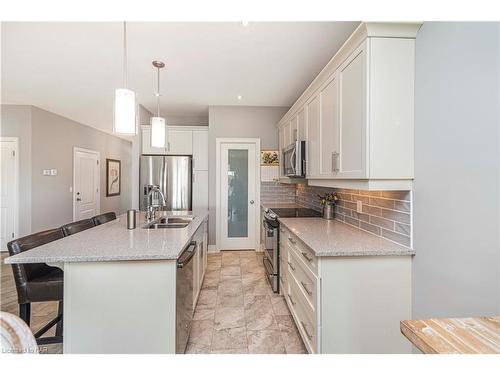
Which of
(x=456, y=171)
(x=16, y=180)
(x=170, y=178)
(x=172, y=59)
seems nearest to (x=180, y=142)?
(x=170, y=178)

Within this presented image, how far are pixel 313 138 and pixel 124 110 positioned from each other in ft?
5.63

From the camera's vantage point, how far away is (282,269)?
2.68 m

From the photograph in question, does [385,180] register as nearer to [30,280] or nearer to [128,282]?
[128,282]

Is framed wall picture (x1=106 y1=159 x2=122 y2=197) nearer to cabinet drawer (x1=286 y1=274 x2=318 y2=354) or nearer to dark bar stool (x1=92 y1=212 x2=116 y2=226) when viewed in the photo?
dark bar stool (x1=92 y1=212 x2=116 y2=226)

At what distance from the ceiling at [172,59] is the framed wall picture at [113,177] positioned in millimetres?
2958

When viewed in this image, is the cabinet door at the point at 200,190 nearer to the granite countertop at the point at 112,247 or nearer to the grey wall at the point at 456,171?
the granite countertop at the point at 112,247

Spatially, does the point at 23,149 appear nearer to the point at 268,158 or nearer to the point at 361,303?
the point at 268,158

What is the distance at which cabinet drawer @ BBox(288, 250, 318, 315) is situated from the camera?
162 centimetres

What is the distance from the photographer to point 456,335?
72 cm

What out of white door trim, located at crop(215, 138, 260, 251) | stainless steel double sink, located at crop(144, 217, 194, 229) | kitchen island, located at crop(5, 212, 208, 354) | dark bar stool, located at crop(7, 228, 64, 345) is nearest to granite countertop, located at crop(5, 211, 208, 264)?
kitchen island, located at crop(5, 212, 208, 354)

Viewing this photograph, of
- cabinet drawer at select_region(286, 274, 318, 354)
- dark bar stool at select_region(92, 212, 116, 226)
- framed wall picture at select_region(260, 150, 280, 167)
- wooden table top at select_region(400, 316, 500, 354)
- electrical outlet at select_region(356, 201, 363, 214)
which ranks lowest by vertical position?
cabinet drawer at select_region(286, 274, 318, 354)

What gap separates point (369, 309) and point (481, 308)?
559 mm

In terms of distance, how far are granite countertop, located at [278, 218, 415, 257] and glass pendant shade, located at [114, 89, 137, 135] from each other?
1553mm

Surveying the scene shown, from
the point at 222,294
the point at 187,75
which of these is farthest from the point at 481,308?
the point at 187,75
